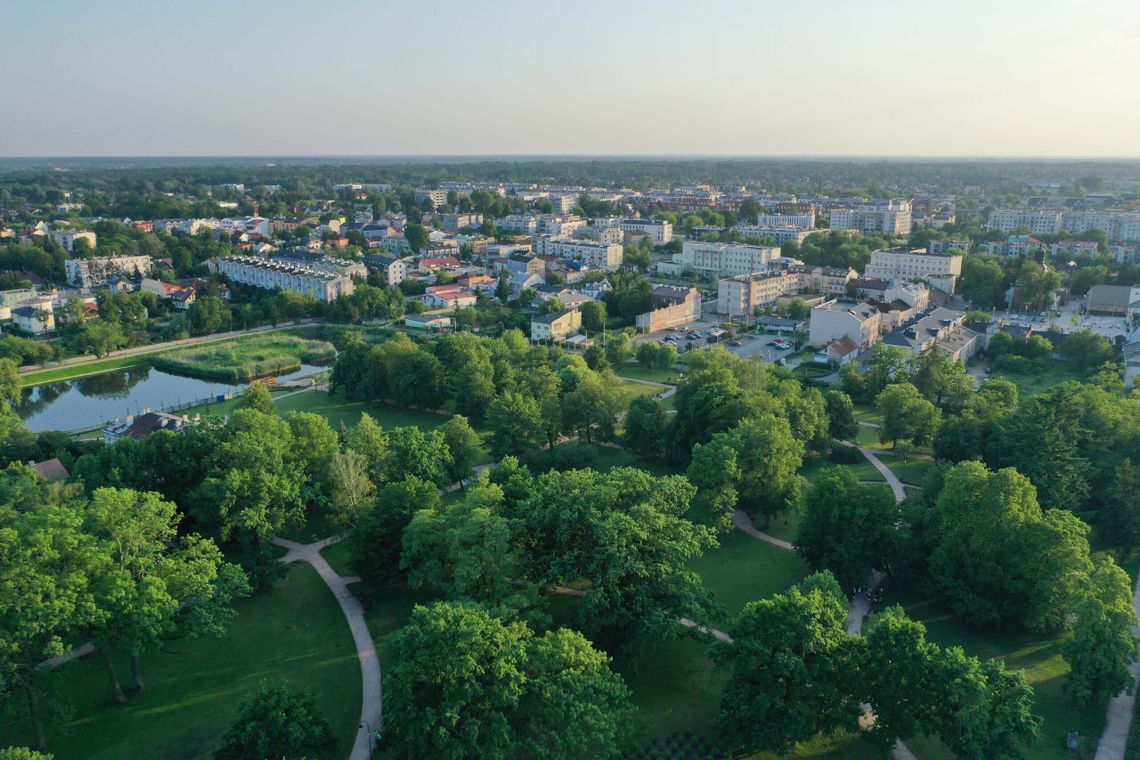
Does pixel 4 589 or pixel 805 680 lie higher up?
pixel 4 589

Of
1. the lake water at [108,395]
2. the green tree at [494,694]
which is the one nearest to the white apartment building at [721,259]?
the lake water at [108,395]

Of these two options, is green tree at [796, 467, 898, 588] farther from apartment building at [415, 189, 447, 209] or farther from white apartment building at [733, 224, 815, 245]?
apartment building at [415, 189, 447, 209]

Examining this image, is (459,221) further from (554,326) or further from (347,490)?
(347,490)

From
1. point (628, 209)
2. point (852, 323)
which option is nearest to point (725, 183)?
point (628, 209)

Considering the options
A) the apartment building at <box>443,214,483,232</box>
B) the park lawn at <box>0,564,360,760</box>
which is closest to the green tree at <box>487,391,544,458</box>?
the park lawn at <box>0,564,360,760</box>

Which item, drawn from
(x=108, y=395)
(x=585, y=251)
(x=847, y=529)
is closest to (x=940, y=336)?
(x=847, y=529)

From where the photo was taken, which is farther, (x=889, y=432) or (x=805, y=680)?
(x=889, y=432)

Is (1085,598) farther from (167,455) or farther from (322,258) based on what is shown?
(322,258)

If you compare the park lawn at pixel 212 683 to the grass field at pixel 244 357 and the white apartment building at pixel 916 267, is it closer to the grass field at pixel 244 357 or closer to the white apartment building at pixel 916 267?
the grass field at pixel 244 357
